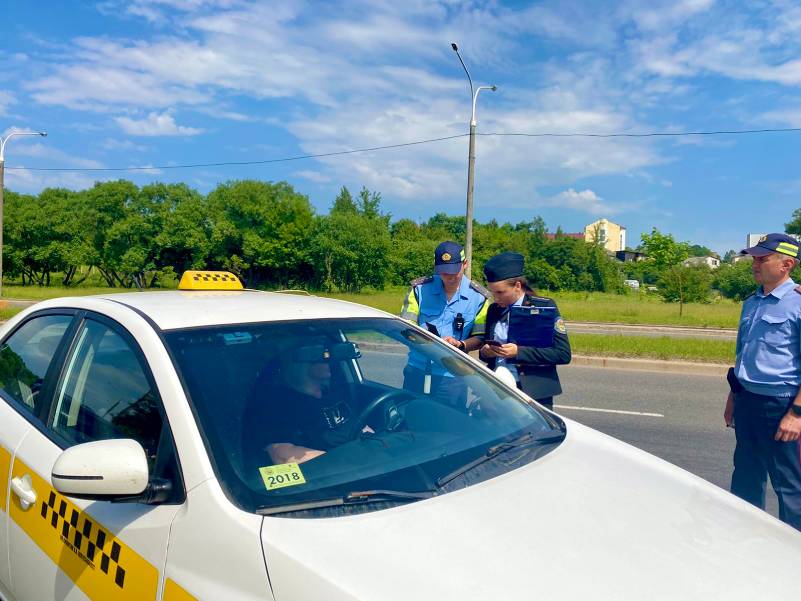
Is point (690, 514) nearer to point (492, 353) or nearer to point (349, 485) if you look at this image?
point (349, 485)

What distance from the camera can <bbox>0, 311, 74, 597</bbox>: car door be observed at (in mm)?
2291

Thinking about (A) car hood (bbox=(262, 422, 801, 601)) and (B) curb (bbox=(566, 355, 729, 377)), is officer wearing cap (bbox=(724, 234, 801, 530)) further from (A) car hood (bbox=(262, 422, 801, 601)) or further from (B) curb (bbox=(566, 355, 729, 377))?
(B) curb (bbox=(566, 355, 729, 377))

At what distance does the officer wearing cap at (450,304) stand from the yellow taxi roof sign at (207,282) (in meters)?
1.31

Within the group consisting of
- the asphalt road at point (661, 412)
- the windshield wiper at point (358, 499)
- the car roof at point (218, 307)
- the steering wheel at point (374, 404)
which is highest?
the car roof at point (218, 307)

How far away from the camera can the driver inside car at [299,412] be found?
1.87 m

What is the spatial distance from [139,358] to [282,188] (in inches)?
2249

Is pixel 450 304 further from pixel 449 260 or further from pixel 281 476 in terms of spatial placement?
pixel 281 476

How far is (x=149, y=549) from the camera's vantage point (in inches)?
64.8

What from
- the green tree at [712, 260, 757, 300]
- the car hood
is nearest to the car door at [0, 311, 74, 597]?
the car hood

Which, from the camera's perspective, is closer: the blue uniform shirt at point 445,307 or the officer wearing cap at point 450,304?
the officer wearing cap at point 450,304

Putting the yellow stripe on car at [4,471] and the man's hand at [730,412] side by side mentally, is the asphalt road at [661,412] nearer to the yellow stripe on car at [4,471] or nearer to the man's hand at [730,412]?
the man's hand at [730,412]

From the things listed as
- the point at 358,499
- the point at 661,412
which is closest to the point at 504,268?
the point at 358,499

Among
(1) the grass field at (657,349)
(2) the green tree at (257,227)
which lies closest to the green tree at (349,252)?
(2) the green tree at (257,227)

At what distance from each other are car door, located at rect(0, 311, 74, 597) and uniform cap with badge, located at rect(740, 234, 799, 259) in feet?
10.4
